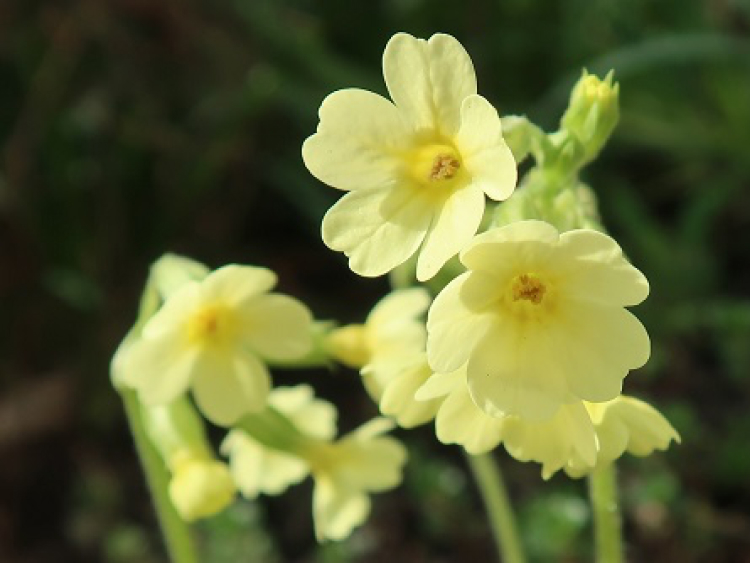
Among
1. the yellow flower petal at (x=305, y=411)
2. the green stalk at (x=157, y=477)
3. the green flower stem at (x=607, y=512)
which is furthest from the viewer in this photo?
the yellow flower petal at (x=305, y=411)

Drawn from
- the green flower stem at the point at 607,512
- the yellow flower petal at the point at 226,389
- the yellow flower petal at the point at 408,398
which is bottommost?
the green flower stem at the point at 607,512

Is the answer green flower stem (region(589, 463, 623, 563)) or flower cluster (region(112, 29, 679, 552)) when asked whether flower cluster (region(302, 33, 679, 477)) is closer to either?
flower cluster (region(112, 29, 679, 552))

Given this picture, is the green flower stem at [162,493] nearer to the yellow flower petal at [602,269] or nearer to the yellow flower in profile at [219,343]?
the yellow flower in profile at [219,343]

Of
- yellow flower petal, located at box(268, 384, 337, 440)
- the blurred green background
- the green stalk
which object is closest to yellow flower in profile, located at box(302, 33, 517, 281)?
the green stalk

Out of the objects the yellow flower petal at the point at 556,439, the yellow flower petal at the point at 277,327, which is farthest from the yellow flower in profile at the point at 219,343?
the yellow flower petal at the point at 556,439

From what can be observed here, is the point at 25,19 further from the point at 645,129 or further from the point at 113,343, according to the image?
the point at 645,129

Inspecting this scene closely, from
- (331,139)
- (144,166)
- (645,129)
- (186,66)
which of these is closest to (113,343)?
(144,166)
